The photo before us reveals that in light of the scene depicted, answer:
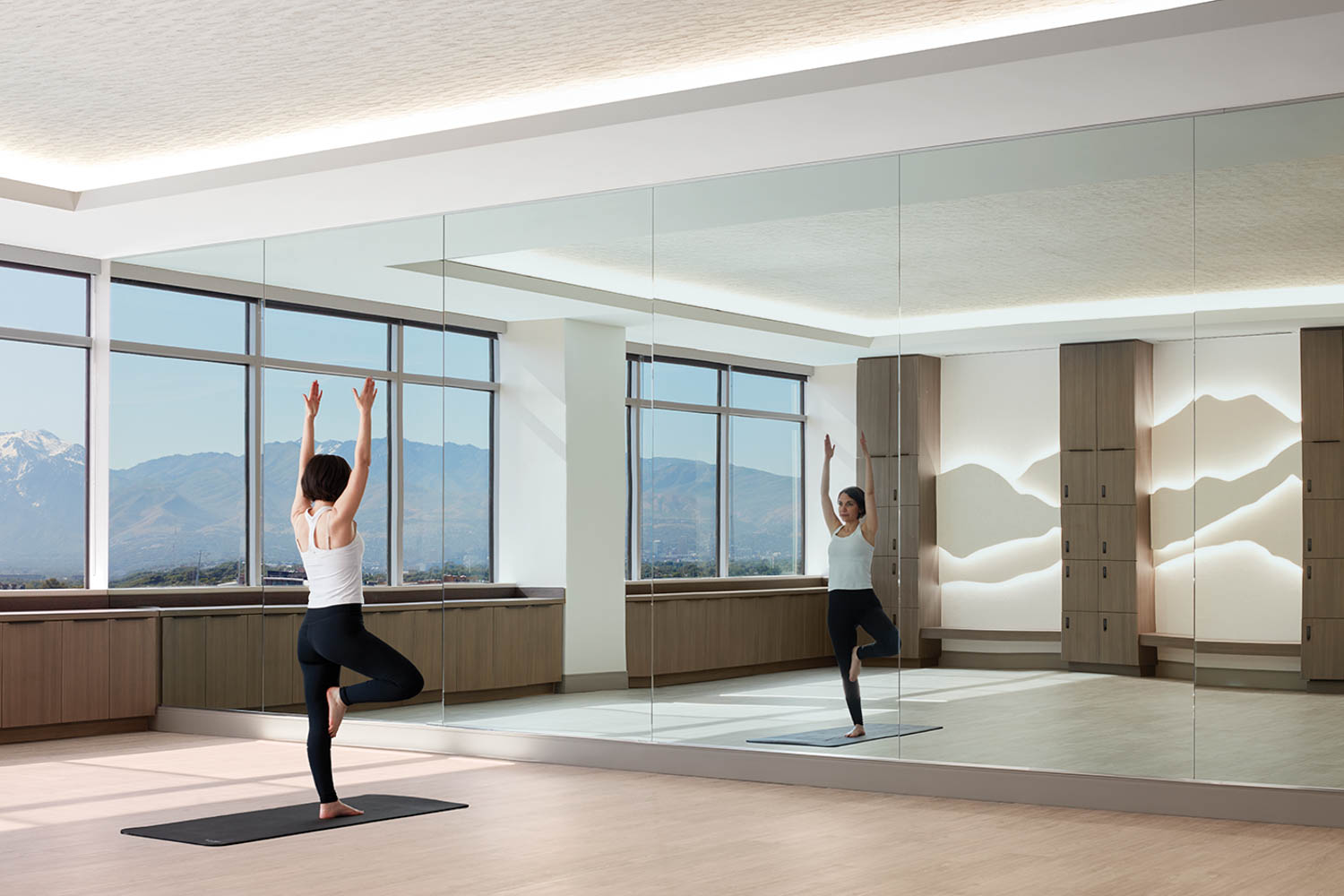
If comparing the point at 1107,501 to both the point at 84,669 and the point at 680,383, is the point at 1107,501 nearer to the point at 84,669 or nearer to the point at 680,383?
the point at 680,383

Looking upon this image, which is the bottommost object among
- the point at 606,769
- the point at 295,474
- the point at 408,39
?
the point at 606,769

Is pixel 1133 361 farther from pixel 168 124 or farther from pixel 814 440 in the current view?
pixel 168 124

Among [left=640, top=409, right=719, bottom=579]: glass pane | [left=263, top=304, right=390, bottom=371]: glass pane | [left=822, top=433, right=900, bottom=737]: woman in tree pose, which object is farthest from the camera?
[left=263, top=304, right=390, bottom=371]: glass pane

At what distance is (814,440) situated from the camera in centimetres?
757

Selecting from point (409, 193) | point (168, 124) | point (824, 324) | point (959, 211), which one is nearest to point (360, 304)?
point (409, 193)

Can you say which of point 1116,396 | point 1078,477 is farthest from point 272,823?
point 1116,396

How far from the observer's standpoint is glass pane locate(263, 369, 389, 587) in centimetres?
916

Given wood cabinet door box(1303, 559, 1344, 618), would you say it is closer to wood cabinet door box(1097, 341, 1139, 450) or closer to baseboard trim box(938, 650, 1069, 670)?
wood cabinet door box(1097, 341, 1139, 450)

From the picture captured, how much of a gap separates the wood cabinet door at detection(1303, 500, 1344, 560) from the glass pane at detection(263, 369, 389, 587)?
18.2 feet

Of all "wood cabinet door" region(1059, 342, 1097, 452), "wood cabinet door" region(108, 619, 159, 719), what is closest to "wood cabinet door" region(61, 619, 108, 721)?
"wood cabinet door" region(108, 619, 159, 719)

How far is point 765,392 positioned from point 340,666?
2.83 m

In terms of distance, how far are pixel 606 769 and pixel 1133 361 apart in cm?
376

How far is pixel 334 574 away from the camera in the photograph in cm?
633

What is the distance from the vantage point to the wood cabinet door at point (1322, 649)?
6.24 metres
